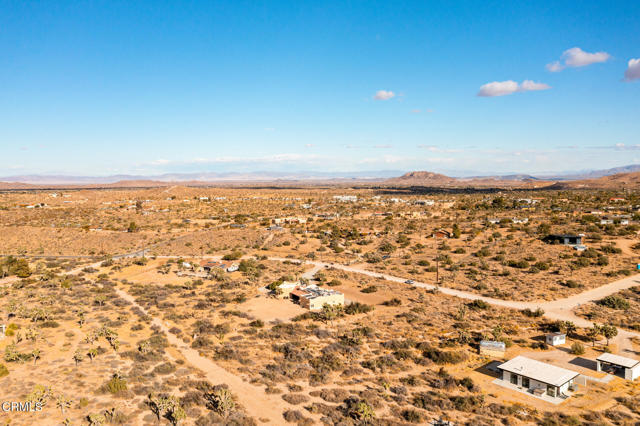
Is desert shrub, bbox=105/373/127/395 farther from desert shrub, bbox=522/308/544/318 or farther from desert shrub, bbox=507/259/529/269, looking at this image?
desert shrub, bbox=507/259/529/269

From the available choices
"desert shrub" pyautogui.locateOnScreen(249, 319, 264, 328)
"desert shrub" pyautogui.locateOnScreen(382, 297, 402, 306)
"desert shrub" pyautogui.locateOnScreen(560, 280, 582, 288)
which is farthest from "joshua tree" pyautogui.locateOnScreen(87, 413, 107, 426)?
"desert shrub" pyautogui.locateOnScreen(560, 280, 582, 288)

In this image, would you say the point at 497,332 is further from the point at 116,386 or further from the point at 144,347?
the point at 116,386

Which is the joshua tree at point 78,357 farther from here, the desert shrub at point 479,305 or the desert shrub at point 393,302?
the desert shrub at point 479,305

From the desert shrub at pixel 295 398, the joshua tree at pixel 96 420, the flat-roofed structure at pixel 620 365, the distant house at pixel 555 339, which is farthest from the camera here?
the distant house at pixel 555 339

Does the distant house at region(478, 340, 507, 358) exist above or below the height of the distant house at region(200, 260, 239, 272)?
below

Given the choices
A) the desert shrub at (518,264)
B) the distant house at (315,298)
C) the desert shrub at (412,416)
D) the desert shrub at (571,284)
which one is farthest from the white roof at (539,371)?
the desert shrub at (518,264)

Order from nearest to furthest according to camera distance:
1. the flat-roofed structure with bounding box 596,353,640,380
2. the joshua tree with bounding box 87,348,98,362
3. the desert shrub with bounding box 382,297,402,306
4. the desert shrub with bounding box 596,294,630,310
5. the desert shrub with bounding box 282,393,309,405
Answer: the desert shrub with bounding box 282,393,309,405 → the flat-roofed structure with bounding box 596,353,640,380 → the joshua tree with bounding box 87,348,98,362 → the desert shrub with bounding box 596,294,630,310 → the desert shrub with bounding box 382,297,402,306

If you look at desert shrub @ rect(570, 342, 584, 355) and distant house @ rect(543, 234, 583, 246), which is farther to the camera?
distant house @ rect(543, 234, 583, 246)

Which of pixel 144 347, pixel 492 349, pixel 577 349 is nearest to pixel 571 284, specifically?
pixel 577 349
